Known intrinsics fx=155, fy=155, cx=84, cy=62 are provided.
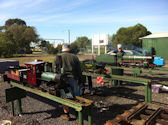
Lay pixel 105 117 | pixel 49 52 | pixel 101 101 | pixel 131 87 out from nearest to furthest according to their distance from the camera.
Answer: pixel 105 117, pixel 101 101, pixel 131 87, pixel 49 52

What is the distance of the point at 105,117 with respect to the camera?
5.01 m

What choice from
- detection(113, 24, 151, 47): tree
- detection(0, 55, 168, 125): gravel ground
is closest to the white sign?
detection(113, 24, 151, 47): tree

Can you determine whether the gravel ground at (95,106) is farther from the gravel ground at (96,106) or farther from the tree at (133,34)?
the tree at (133,34)

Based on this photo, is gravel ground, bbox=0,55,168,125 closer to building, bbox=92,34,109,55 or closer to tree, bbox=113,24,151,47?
building, bbox=92,34,109,55

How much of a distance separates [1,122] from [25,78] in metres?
1.48

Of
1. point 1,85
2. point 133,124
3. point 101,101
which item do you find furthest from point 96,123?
point 1,85

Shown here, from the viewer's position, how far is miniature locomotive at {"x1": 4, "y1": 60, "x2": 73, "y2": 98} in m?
4.06

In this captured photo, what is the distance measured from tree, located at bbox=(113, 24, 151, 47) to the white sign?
56.6ft

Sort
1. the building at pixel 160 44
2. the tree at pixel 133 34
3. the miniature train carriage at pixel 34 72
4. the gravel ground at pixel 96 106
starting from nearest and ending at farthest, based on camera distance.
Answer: the miniature train carriage at pixel 34 72
the gravel ground at pixel 96 106
the building at pixel 160 44
the tree at pixel 133 34

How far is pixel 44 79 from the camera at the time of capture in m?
4.59

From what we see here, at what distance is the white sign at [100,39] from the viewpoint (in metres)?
30.9

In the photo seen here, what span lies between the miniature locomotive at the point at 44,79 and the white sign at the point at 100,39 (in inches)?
1041

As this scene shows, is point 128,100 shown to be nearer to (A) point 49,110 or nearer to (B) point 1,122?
(A) point 49,110

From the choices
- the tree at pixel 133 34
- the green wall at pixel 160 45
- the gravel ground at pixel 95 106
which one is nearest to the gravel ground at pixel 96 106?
the gravel ground at pixel 95 106
